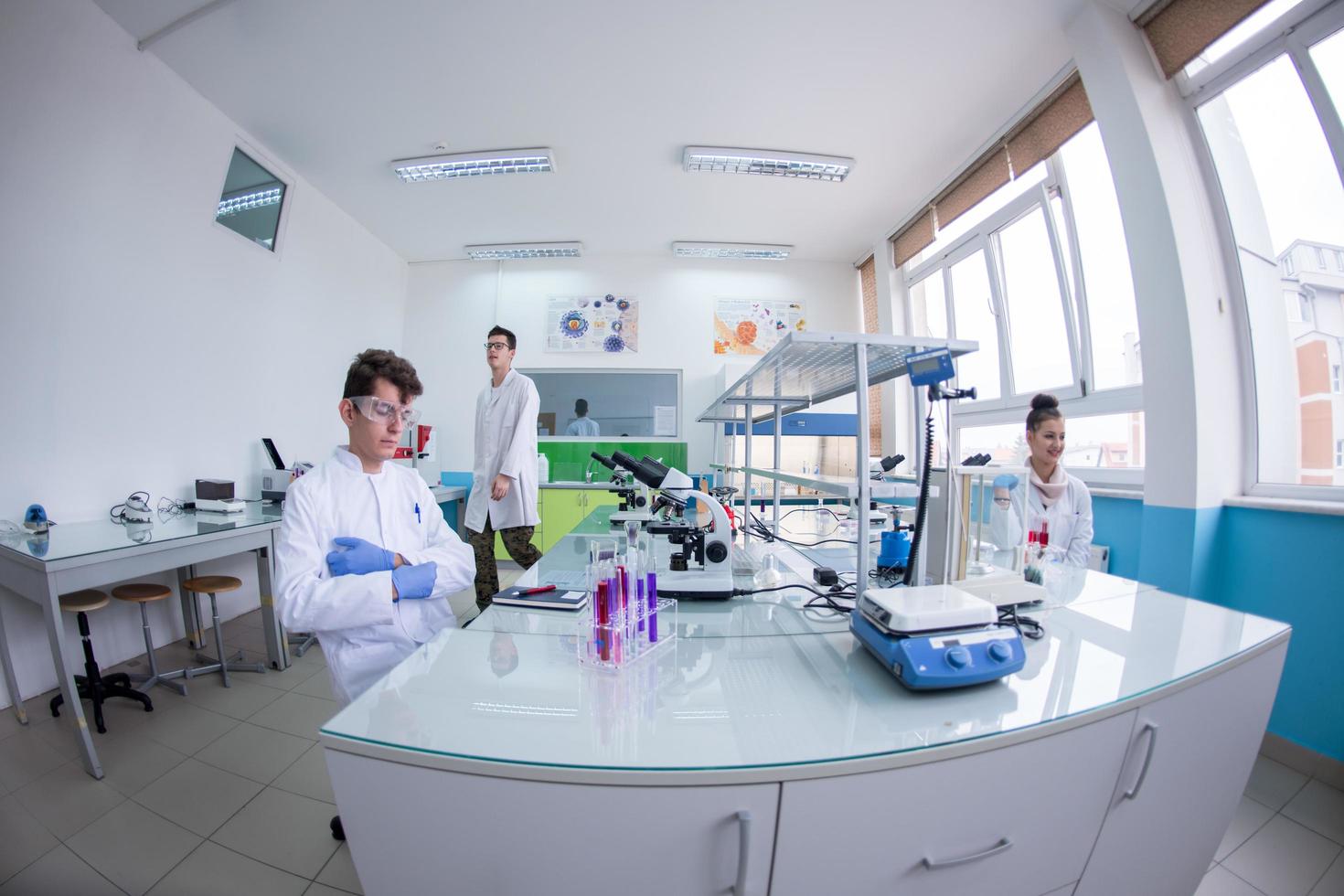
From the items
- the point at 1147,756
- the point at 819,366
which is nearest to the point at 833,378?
the point at 819,366

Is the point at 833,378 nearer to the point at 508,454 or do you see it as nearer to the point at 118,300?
the point at 508,454

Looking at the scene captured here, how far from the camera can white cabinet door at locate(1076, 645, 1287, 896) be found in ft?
2.43

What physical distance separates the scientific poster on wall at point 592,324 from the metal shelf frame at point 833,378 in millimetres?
2447

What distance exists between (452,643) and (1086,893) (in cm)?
123

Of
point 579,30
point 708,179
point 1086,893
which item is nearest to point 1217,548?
point 1086,893

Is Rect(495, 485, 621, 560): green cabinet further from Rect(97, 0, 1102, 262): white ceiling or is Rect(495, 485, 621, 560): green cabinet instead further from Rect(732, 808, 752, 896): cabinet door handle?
Rect(732, 808, 752, 896): cabinet door handle

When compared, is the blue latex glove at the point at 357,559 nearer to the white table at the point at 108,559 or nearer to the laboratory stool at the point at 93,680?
the white table at the point at 108,559

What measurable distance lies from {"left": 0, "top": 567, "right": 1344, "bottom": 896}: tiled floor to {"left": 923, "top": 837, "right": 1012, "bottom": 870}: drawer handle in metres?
1.27

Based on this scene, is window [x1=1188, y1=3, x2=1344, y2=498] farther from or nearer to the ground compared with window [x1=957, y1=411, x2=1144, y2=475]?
farther from the ground

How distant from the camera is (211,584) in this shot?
88.0 inches

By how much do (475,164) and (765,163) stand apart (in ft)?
6.82

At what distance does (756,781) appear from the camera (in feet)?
1.76

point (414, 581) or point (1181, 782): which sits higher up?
point (414, 581)

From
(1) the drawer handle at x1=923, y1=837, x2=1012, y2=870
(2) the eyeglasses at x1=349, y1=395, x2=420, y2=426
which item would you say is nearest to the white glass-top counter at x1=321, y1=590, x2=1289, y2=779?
(1) the drawer handle at x1=923, y1=837, x2=1012, y2=870
